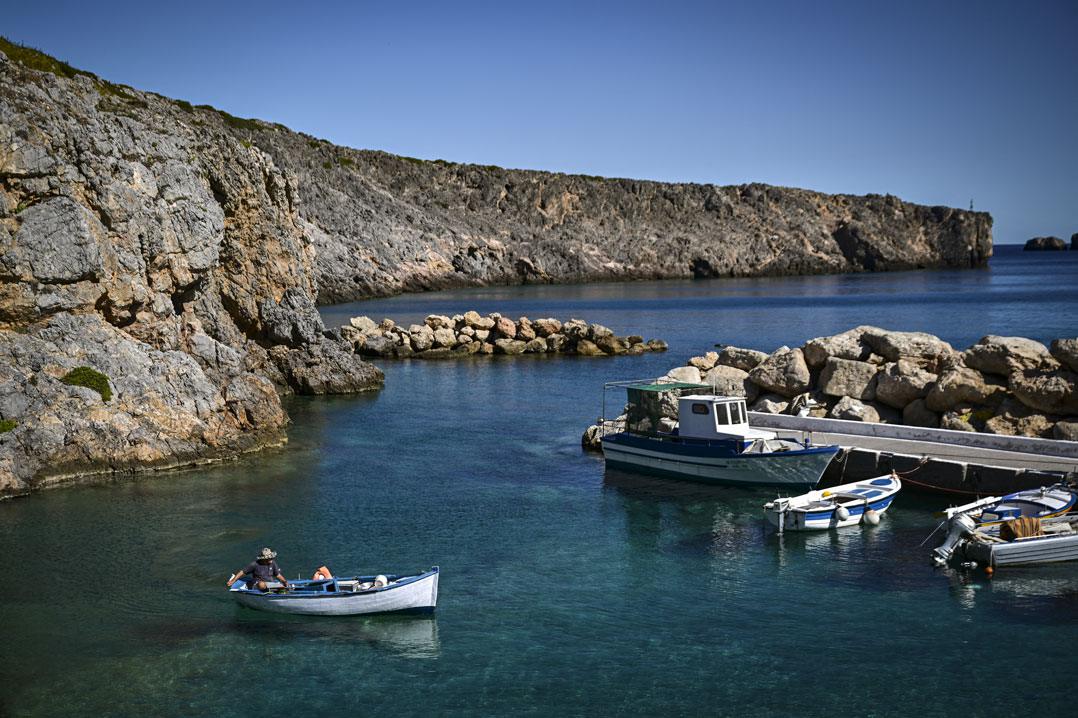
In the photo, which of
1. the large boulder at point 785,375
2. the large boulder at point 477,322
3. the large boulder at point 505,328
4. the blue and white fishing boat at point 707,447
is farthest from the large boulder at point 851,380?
the large boulder at point 477,322

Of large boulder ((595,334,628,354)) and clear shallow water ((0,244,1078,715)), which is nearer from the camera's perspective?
clear shallow water ((0,244,1078,715))

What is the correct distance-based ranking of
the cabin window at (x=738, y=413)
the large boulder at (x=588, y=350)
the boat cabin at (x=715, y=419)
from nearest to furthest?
the boat cabin at (x=715, y=419) → the cabin window at (x=738, y=413) → the large boulder at (x=588, y=350)

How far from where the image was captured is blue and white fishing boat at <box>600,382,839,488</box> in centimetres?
3356

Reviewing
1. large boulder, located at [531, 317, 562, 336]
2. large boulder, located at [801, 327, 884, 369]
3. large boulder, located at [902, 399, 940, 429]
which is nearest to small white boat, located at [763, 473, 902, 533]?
large boulder, located at [902, 399, 940, 429]

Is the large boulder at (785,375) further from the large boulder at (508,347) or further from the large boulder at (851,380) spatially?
the large boulder at (508,347)

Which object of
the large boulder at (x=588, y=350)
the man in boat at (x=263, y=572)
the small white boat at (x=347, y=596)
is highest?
the large boulder at (x=588, y=350)

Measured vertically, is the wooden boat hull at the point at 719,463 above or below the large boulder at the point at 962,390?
below

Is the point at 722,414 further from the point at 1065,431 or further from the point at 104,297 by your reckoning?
the point at 104,297

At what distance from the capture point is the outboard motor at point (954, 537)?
25688 millimetres

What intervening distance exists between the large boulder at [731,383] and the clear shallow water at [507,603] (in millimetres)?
8499

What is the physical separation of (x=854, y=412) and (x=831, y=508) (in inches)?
407

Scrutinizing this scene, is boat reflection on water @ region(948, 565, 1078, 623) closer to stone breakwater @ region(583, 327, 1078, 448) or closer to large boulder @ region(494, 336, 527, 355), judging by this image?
stone breakwater @ region(583, 327, 1078, 448)

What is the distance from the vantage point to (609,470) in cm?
3841

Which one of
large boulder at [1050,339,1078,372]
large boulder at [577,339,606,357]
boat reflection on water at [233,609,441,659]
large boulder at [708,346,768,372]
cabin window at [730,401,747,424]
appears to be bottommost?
boat reflection on water at [233,609,441,659]
